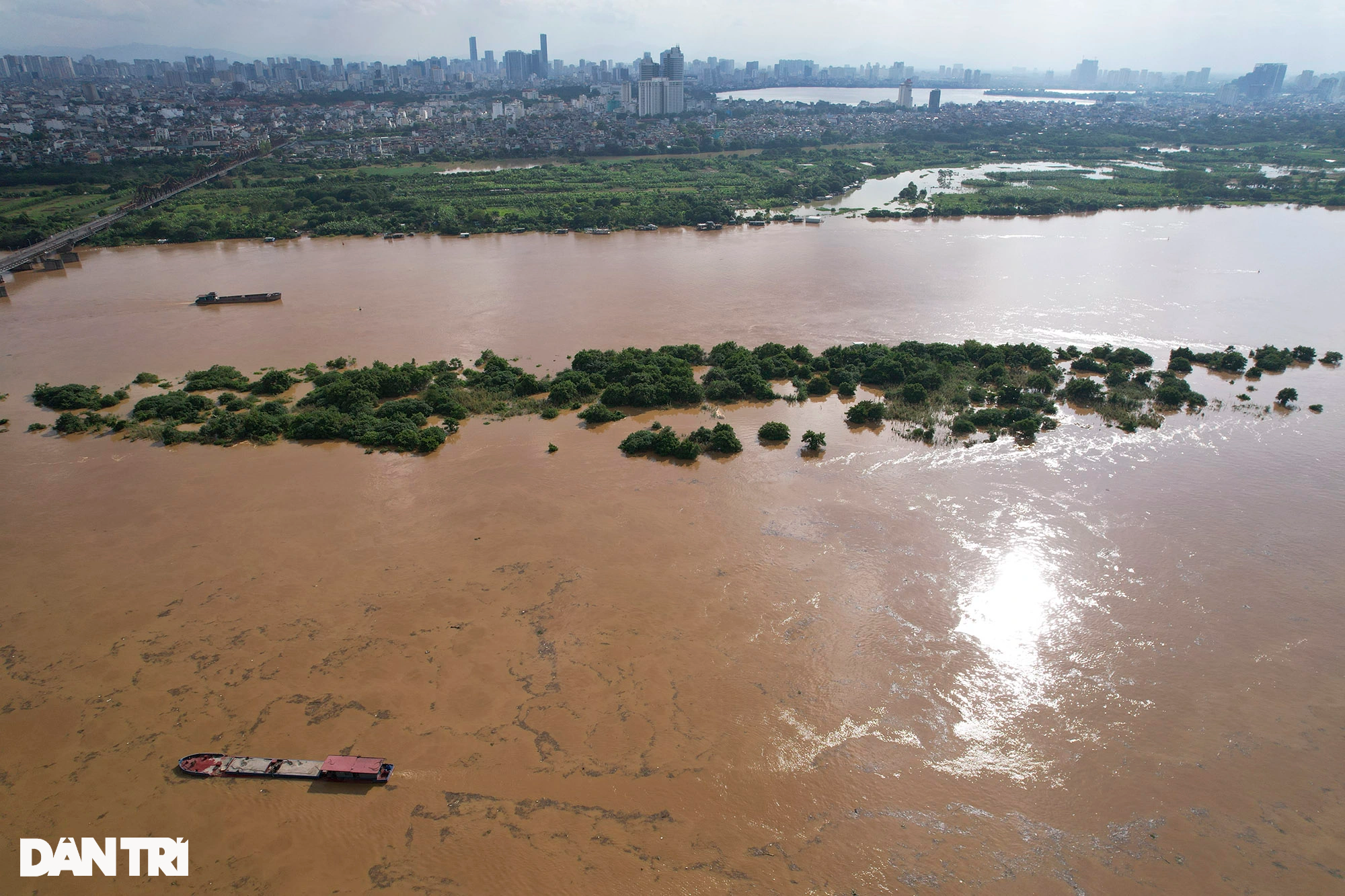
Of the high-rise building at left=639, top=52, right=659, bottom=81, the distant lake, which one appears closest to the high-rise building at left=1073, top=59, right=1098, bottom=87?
the distant lake

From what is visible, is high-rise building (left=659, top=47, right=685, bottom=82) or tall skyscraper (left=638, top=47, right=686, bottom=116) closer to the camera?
tall skyscraper (left=638, top=47, right=686, bottom=116)

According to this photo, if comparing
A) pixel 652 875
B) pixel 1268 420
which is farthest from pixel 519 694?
pixel 1268 420

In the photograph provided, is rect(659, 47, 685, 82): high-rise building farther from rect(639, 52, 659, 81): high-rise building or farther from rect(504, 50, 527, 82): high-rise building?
rect(504, 50, 527, 82): high-rise building

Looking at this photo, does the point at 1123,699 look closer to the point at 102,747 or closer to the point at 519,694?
the point at 519,694

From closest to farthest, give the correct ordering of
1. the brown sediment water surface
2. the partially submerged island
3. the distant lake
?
the brown sediment water surface, the partially submerged island, the distant lake

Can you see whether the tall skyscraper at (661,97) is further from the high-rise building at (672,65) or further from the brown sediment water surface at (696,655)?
the brown sediment water surface at (696,655)

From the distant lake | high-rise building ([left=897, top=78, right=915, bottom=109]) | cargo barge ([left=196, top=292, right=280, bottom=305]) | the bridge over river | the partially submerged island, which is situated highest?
the distant lake
